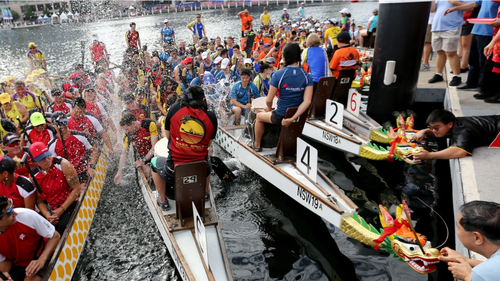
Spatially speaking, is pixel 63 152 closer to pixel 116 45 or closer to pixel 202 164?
pixel 202 164

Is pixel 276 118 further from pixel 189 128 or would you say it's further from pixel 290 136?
pixel 189 128

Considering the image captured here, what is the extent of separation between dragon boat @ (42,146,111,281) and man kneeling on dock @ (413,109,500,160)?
17.2 feet

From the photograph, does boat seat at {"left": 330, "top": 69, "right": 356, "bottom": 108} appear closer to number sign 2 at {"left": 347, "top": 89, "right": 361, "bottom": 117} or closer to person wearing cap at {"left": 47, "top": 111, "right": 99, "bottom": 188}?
number sign 2 at {"left": 347, "top": 89, "right": 361, "bottom": 117}

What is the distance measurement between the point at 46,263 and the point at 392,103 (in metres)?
7.32

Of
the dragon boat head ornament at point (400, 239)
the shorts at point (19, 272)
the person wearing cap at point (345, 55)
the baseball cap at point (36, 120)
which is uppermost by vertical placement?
the person wearing cap at point (345, 55)

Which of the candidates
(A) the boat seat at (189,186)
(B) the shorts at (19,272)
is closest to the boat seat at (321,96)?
(A) the boat seat at (189,186)

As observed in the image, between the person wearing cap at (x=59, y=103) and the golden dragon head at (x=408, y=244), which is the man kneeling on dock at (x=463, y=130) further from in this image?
the person wearing cap at (x=59, y=103)

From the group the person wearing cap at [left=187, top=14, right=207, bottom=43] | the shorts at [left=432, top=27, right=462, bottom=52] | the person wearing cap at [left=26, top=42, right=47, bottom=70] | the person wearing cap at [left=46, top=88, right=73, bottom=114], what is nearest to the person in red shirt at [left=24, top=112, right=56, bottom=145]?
the person wearing cap at [left=46, top=88, right=73, bottom=114]

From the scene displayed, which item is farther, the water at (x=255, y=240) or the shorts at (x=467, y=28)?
the shorts at (x=467, y=28)

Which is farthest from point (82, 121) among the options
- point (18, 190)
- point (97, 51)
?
point (97, 51)

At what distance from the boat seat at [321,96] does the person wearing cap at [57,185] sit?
16.6 feet

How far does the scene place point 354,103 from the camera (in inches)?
291

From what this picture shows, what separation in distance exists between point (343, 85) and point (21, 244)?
22.9ft

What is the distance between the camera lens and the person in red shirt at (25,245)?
A: 340cm
